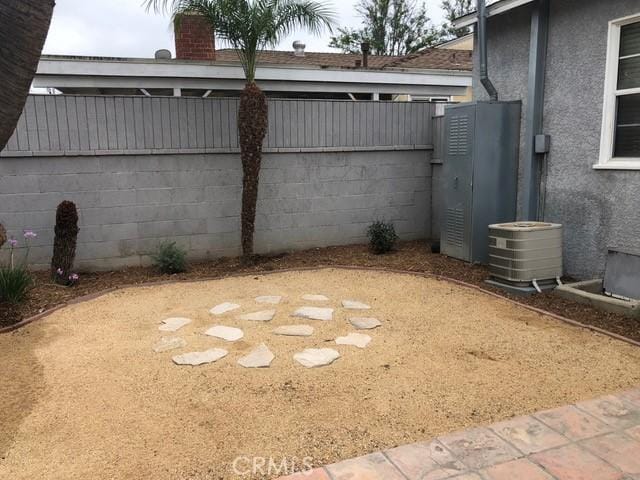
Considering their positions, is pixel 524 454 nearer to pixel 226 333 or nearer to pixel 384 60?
pixel 226 333

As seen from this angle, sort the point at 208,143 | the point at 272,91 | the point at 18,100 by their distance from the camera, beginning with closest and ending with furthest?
the point at 18,100 < the point at 208,143 < the point at 272,91

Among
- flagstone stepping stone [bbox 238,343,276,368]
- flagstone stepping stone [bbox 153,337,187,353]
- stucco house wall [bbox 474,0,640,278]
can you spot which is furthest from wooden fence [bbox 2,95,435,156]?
flagstone stepping stone [bbox 238,343,276,368]

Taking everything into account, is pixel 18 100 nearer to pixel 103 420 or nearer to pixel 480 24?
pixel 103 420

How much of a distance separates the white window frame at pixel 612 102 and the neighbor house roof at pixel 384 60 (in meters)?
7.05

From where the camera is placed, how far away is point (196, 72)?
9586 mm

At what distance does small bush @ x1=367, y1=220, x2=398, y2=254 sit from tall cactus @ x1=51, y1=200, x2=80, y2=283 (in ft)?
13.2

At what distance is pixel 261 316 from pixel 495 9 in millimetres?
4968

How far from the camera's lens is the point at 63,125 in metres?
6.38

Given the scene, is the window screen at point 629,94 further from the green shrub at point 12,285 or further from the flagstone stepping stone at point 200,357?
the green shrub at point 12,285

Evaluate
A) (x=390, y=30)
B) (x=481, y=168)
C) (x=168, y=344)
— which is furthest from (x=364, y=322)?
(x=390, y=30)

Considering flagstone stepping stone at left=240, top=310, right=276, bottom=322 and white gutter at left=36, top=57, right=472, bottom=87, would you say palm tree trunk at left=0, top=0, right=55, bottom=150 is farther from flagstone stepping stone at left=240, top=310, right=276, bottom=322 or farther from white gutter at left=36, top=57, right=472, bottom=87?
white gutter at left=36, top=57, right=472, bottom=87

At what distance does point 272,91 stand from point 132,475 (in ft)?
29.4

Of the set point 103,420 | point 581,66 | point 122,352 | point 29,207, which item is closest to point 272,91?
point 29,207

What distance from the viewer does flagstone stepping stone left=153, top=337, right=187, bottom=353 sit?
420cm
